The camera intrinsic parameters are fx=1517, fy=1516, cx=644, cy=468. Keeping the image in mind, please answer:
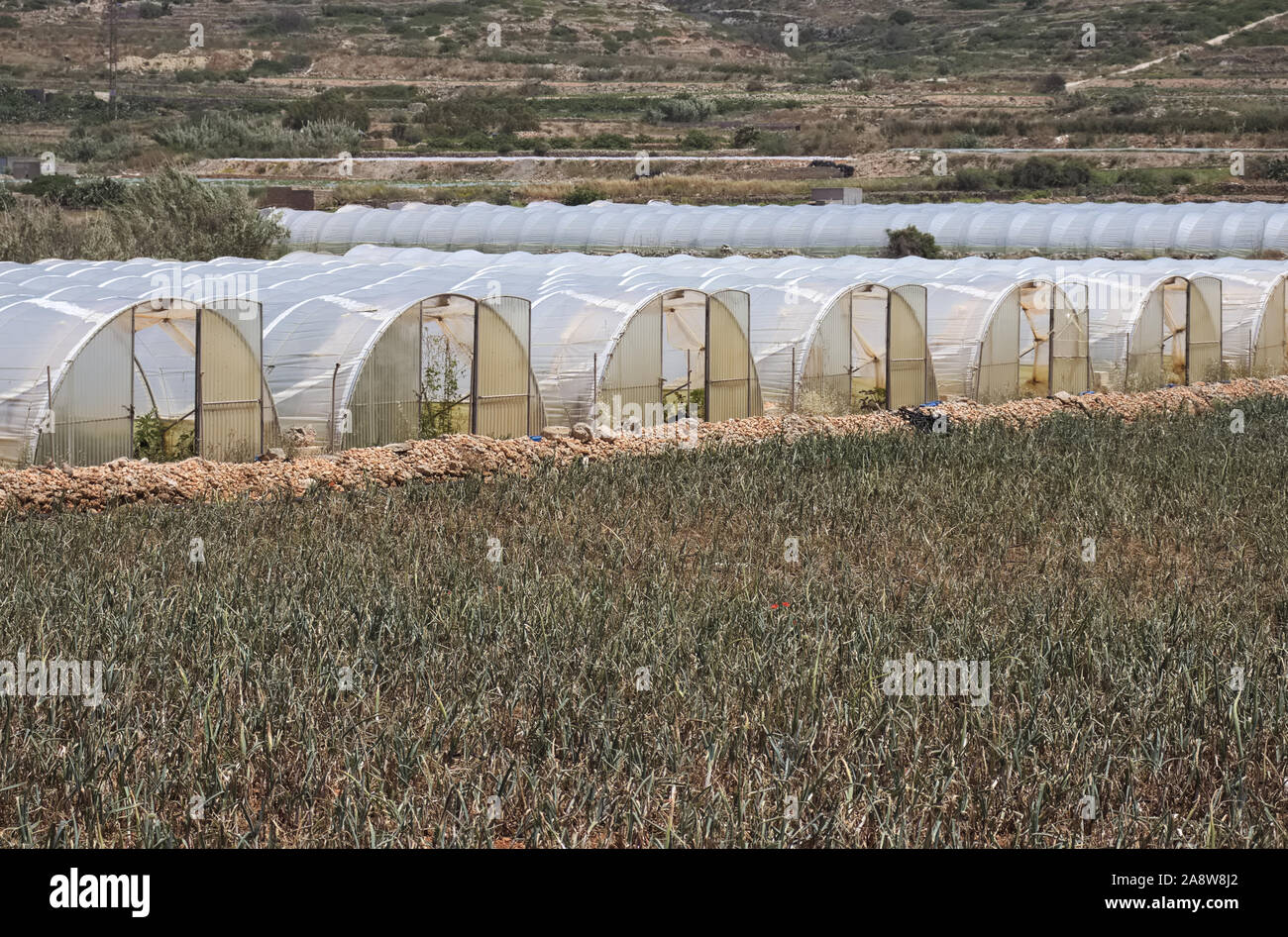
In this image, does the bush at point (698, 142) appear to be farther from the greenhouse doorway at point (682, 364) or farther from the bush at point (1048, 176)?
the greenhouse doorway at point (682, 364)

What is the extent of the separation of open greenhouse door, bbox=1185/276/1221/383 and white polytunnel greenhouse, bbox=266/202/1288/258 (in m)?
11.0

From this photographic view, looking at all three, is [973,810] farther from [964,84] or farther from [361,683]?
[964,84]

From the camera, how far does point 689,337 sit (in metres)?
20.2

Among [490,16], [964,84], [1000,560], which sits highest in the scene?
[490,16]

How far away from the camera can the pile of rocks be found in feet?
43.0

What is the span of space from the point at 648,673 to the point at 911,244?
32014mm

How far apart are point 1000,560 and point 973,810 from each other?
5277mm

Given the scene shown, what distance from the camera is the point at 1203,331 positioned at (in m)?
27.0

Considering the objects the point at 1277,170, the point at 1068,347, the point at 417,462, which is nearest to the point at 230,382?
the point at 417,462

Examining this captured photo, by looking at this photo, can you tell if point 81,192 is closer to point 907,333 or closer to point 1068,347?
point 907,333

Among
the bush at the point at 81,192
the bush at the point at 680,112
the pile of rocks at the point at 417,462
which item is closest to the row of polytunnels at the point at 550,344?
the pile of rocks at the point at 417,462

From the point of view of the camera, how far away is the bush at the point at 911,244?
3797 centimetres
